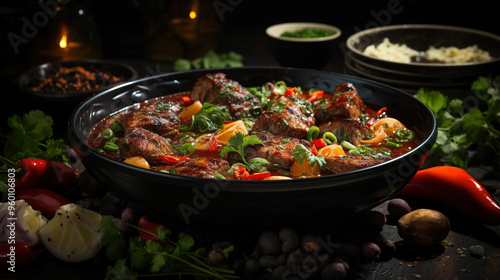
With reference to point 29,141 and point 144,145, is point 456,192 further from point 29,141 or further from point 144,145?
point 29,141

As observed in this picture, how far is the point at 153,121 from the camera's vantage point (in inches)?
188

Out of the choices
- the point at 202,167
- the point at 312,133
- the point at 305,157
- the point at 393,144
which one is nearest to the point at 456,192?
the point at 393,144

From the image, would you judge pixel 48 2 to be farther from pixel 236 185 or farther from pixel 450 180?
pixel 450 180

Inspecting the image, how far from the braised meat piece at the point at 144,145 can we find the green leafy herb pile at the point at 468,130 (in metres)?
2.57

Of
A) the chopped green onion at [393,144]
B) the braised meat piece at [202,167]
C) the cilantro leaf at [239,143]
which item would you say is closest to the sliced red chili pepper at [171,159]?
the braised meat piece at [202,167]

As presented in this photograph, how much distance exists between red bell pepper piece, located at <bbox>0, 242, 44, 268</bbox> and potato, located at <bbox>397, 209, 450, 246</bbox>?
2.68 m

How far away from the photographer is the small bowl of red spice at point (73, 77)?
252 inches

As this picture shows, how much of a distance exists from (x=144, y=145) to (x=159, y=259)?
1109 mm

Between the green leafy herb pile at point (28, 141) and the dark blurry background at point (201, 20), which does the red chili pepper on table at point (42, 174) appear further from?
the dark blurry background at point (201, 20)

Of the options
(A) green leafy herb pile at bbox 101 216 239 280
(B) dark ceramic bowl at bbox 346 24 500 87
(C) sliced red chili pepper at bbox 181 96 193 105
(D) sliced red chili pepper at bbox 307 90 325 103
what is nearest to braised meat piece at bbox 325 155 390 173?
(A) green leafy herb pile at bbox 101 216 239 280

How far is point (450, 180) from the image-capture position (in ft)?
15.0

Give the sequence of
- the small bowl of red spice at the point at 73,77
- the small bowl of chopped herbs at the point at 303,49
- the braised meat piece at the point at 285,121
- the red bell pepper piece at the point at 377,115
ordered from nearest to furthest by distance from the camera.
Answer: the braised meat piece at the point at 285,121, the red bell pepper piece at the point at 377,115, the small bowl of red spice at the point at 73,77, the small bowl of chopped herbs at the point at 303,49

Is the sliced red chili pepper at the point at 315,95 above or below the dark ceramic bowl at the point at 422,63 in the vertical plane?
above

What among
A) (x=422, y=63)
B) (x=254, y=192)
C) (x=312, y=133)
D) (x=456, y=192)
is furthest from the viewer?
(x=422, y=63)
